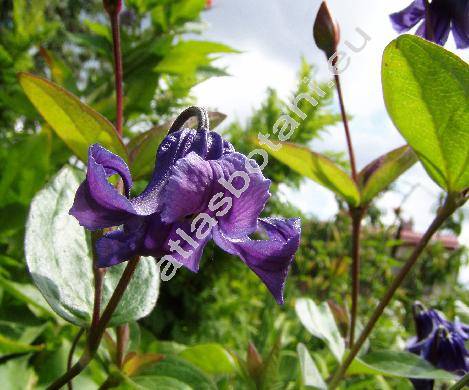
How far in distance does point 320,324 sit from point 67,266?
0.49 meters

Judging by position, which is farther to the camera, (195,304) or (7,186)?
(195,304)

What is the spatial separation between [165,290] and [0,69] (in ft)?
2.56

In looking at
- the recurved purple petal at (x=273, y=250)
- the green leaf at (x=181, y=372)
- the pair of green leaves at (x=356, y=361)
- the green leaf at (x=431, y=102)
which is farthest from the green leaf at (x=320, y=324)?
the recurved purple petal at (x=273, y=250)

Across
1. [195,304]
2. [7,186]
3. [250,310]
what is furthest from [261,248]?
[250,310]

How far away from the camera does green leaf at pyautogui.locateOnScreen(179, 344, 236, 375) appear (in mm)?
877

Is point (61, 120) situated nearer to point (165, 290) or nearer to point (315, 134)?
point (165, 290)

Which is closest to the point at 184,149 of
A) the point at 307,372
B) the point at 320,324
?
the point at 307,372

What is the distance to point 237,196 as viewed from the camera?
42 cm

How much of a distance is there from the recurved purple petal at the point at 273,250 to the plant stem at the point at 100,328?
88 mm

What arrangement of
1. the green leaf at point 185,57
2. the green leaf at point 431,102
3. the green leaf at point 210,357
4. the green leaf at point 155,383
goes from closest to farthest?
the green leaf at point 431,102
the green leaf at point 155,383
the green leaf at point 210,357
the green leaf at point 185,57

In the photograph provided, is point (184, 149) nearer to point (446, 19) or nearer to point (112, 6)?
point (112, 6)

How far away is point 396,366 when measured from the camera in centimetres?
81

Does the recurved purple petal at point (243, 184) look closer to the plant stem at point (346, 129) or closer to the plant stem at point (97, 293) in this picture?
the plant stem at point (97, 293)

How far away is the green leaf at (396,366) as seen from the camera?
76cm
